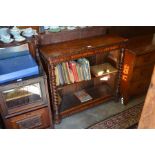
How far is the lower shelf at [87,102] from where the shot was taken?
2.07 metres

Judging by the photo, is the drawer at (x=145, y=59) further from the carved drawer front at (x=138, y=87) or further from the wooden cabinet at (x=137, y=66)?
the carved drawer front at (x=138, y=87)

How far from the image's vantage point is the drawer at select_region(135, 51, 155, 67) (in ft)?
6.55

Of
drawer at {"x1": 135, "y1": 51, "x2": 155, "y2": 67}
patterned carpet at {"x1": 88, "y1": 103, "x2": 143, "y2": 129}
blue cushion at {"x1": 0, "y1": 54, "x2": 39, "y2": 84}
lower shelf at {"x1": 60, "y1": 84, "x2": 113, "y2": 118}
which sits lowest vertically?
patterned carpet at {"x1": 88, "y1": 103, "x2": 143, "y2": 129}

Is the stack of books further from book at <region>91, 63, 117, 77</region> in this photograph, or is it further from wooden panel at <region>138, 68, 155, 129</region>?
wooden panel at <region>138, 68, 155, 129</region>

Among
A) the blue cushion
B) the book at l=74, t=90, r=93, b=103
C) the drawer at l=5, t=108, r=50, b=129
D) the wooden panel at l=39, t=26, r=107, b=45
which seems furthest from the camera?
the book at l=74, t=90, r=93, b=103

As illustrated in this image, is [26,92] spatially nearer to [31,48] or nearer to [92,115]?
[31,48]

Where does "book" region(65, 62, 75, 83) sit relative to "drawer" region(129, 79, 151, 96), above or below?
above

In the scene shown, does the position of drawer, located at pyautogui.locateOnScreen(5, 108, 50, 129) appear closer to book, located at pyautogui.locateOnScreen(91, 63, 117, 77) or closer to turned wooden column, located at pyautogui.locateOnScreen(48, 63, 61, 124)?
turned wooden column, located at pyautogui.locateOnScreen(48, 63, 61, 124)

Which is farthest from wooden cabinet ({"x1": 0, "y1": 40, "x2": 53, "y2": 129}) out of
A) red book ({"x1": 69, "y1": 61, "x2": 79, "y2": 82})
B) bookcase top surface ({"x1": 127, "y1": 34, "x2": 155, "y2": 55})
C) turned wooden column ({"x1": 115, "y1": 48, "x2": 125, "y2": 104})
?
bookcase top surface ({"x1": 127, "y1": 34, "x2": 155, "y2": 55})

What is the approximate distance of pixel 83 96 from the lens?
225cm

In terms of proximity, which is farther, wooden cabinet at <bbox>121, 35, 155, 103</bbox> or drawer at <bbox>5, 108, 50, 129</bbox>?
wooden cabinet at <bbox>121, 35, 155, 103</bbox>

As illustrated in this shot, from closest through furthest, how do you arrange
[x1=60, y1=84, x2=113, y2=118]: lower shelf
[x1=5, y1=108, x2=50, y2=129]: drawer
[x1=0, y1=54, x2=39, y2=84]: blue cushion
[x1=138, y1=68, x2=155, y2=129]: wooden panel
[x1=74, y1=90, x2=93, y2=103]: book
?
[x1=138, y1=68, x2=155, y2=129]: wooden panel, [x1=0, y1=54, x2=39, y2=84]: blue cushion, [x1=5, y1=108, x2=50, y2=129]: drawer, [x1=60, y1=84, x2=113, y2=118]: lower shelf, [x1=74, y1=90, x2=93, y2=103]: book
